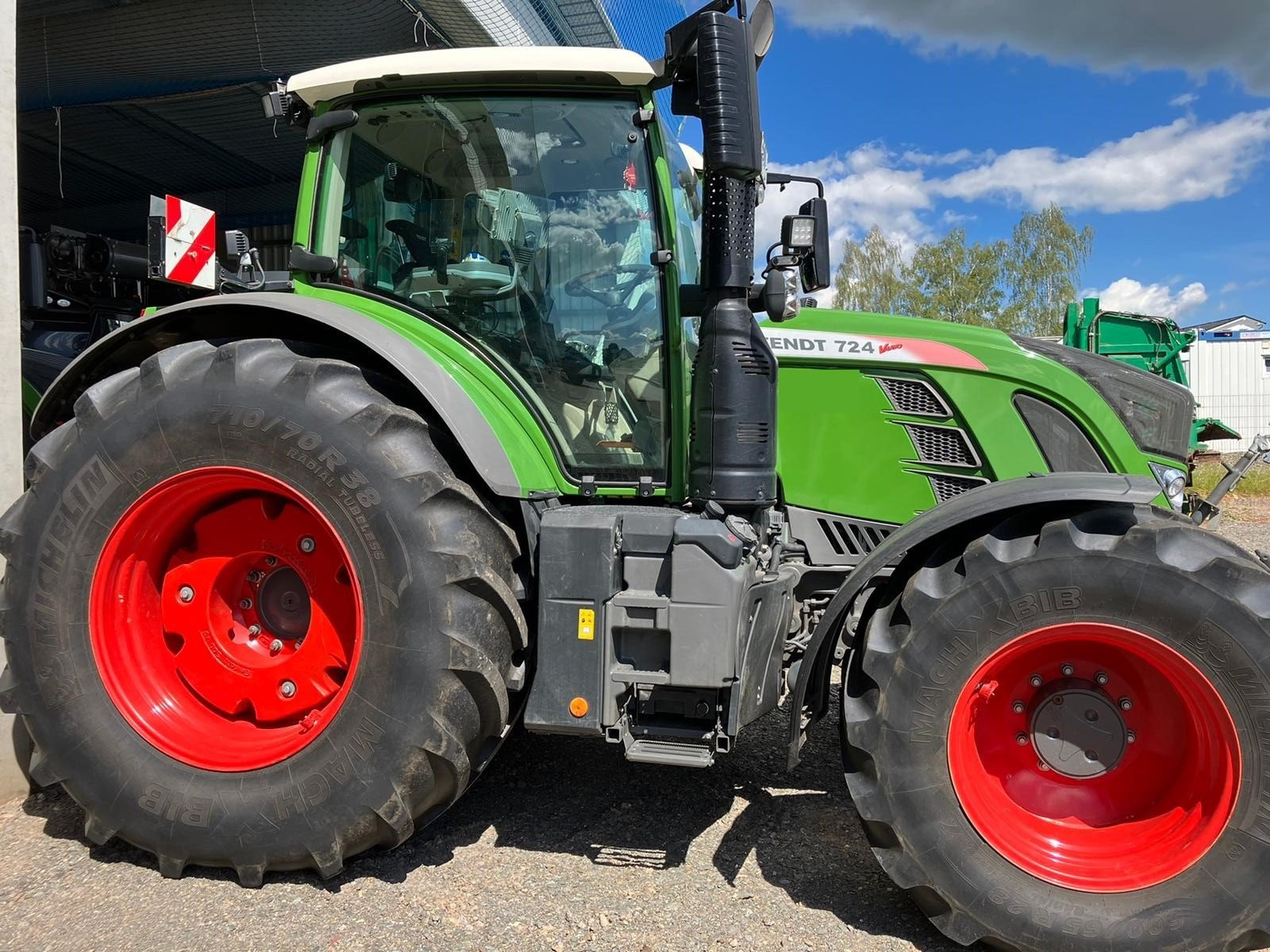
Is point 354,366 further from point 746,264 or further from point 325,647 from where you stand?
point 746,264

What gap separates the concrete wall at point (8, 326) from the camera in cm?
297

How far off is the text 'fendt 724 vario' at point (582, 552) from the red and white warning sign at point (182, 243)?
0.89ft

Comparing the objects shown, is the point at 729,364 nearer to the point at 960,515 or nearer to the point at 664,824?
the point at 960,515

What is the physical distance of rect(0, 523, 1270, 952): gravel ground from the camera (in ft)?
7.63

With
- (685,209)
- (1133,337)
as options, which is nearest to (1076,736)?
(685,209)

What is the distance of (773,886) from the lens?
2.57 metres

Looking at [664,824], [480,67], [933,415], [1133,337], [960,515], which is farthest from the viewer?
[1133,337]

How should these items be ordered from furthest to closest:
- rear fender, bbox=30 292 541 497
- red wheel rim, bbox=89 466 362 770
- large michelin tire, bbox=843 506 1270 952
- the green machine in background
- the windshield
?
the green machine in background, the windshield, red wheel rim, bbox=89 466 362 770, rear fender, bbox=30 292 541 497, large michelin tire, bbox=843 506 1270 952

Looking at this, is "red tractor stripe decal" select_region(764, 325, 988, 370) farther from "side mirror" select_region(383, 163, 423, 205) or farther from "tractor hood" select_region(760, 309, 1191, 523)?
"side mirror" select_region(383, 163, 423, 205)

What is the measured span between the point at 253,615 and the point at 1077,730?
2528mm

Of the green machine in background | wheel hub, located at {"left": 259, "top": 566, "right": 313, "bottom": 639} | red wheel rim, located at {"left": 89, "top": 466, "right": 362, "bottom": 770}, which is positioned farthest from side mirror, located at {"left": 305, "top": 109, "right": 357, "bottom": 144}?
the green machine in background

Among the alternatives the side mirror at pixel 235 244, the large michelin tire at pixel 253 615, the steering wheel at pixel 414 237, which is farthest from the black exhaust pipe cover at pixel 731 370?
the side mirror at pixel 235 244

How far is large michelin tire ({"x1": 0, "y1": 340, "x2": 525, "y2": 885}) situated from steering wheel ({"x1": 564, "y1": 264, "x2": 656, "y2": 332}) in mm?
715

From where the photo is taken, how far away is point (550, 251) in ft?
9.20
